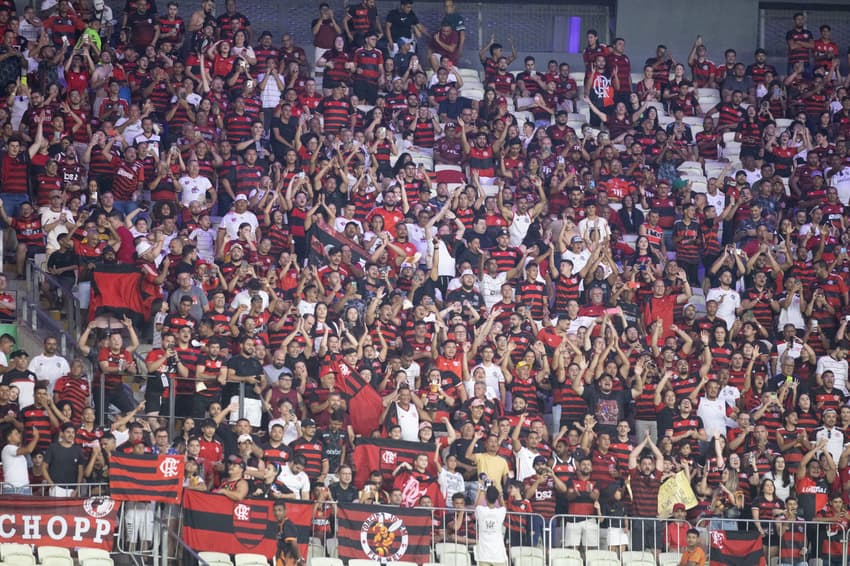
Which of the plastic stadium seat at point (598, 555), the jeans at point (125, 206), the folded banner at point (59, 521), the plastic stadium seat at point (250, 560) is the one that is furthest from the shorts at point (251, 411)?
the plastic stadium seat at point (598, 555)

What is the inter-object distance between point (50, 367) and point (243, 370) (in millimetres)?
2351

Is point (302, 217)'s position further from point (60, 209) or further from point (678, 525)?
point (678, 525)

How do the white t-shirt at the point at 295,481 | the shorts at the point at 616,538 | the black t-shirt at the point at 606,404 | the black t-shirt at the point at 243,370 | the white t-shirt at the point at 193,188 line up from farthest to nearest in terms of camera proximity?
the white t-shirt at the point at 193,188
the black t-shirt at the point at 606,404
the black t-shirt at the point at 243,370
the shorts at the point at 616,538
the white t-shirt at the point at 295,481

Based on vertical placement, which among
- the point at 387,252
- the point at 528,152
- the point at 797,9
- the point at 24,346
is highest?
the point at 797,9

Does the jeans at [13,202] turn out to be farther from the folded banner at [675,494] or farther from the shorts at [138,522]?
the folded banner at [675,494]

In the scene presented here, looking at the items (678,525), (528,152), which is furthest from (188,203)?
(678,525)

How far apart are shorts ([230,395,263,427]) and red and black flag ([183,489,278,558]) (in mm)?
1721

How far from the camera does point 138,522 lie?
718 inches

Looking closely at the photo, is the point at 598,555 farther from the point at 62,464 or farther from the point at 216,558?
the point at 62,464

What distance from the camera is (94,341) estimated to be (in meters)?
20.9

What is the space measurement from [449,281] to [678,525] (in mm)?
5366

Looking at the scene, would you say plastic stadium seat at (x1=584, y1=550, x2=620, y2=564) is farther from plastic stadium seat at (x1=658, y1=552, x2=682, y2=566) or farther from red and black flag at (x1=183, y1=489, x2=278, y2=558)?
red and black flag at (x1=183, y1=489, x2=278, y2=558)

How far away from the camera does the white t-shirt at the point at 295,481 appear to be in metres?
19.3

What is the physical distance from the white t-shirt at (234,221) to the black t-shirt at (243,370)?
9.71 ft
